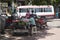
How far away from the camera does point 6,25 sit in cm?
1855

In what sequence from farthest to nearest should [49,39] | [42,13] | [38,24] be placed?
[42,13] < [38,24] < [49,39]

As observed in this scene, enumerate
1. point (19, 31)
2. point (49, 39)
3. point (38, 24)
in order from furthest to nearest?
point (38, 24)
point (19, 31)
point (49, 39)

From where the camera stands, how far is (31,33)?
Result: 48.5 ft

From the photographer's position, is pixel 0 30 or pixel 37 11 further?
pixel 37 11

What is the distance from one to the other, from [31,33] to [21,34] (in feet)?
2.40

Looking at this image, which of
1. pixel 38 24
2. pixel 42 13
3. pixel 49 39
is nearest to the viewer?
pixel 49 39

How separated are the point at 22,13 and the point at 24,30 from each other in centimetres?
1830

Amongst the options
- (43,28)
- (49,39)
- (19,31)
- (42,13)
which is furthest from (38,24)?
(42,13)

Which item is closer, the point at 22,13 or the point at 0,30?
the point at 0,30

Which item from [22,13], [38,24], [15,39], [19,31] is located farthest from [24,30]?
[22,13]

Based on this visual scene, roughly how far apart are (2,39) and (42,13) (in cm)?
2035

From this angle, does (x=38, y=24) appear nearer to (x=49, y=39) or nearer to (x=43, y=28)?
(x=43, y=28)

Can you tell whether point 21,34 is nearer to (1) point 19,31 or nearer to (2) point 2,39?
(1) point 19,31

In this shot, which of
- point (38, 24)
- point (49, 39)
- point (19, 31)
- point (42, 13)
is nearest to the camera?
point (49, 39)
